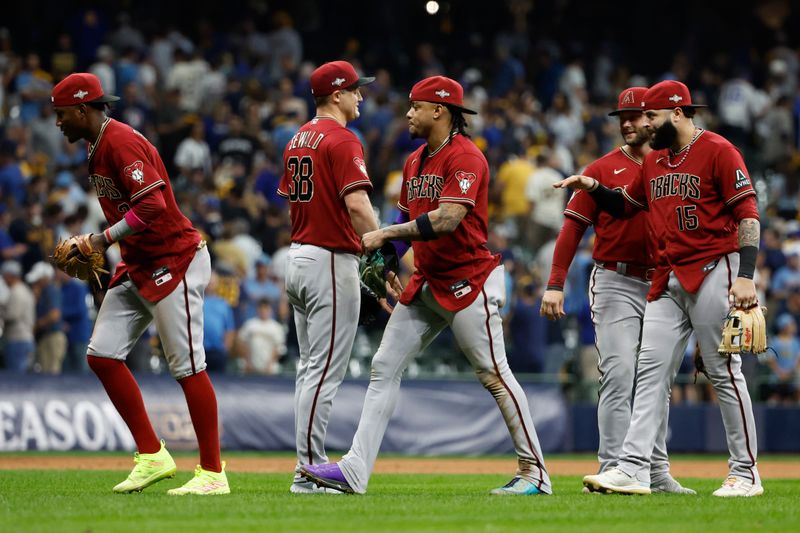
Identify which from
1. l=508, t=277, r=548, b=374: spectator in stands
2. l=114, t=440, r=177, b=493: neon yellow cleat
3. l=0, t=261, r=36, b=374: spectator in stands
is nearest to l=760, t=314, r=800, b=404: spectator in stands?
l=508, t=277, r=548, b=374: spectator in stands

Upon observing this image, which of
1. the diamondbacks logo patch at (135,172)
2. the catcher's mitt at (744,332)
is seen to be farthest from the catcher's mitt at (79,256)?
the catcher's mitt at (744,332)

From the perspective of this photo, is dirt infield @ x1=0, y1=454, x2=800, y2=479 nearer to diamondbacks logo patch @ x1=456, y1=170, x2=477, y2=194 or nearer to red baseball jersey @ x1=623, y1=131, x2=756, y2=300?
red baseball jersey @ x1=623, y1=131, x2=756, y2=300

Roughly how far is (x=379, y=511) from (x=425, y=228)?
1.83 m

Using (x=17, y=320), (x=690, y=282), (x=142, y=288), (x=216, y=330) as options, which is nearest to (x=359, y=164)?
(x=142, y=288)

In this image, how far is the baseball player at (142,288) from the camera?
8.61 meters

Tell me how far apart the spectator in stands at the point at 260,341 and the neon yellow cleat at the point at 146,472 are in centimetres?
820

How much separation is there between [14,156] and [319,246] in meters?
10.8

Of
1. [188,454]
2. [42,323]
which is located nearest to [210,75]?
[42,323]

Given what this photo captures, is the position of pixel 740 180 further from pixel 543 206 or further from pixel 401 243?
pixel 543 206

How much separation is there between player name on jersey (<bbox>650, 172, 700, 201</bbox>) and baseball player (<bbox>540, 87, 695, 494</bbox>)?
1.49ft

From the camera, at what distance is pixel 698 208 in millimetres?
8695

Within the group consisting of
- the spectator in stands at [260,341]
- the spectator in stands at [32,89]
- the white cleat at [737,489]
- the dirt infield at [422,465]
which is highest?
the spectator in stands at [32,89]

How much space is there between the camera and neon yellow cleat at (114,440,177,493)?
342 inches

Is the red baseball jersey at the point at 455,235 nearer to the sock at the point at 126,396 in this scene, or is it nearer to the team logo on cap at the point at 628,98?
the team logo on cap at the point at 628,98
